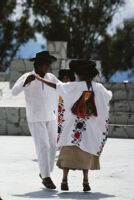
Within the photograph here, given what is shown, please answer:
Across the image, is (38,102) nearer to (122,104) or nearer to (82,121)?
(82,121)

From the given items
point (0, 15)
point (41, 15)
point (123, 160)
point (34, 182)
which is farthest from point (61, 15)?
point (34, 182)

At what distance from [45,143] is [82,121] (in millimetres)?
633

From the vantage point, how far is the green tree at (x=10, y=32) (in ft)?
115

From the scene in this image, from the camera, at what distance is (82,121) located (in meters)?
5.78

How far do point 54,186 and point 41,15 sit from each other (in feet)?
96.9

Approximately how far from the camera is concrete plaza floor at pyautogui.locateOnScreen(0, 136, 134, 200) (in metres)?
5.56

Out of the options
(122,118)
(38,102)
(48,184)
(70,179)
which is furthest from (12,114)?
(48,184)

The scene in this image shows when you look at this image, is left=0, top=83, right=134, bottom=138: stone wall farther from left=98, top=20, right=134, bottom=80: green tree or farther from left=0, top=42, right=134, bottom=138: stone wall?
left=98, top=20, right=134, bottom=80: green tree

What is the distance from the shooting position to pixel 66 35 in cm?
3412

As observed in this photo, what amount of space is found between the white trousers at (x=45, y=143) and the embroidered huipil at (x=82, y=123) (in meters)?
0.34

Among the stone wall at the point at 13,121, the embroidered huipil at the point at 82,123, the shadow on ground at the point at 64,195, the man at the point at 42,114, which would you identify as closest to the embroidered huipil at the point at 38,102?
the man at the point at 42,114

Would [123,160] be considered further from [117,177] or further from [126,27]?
[126,27]

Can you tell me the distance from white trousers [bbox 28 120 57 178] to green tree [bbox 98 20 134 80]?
30.4 m

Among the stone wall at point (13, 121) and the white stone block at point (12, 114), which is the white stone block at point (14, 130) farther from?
the white stone block at point (12, 114)
